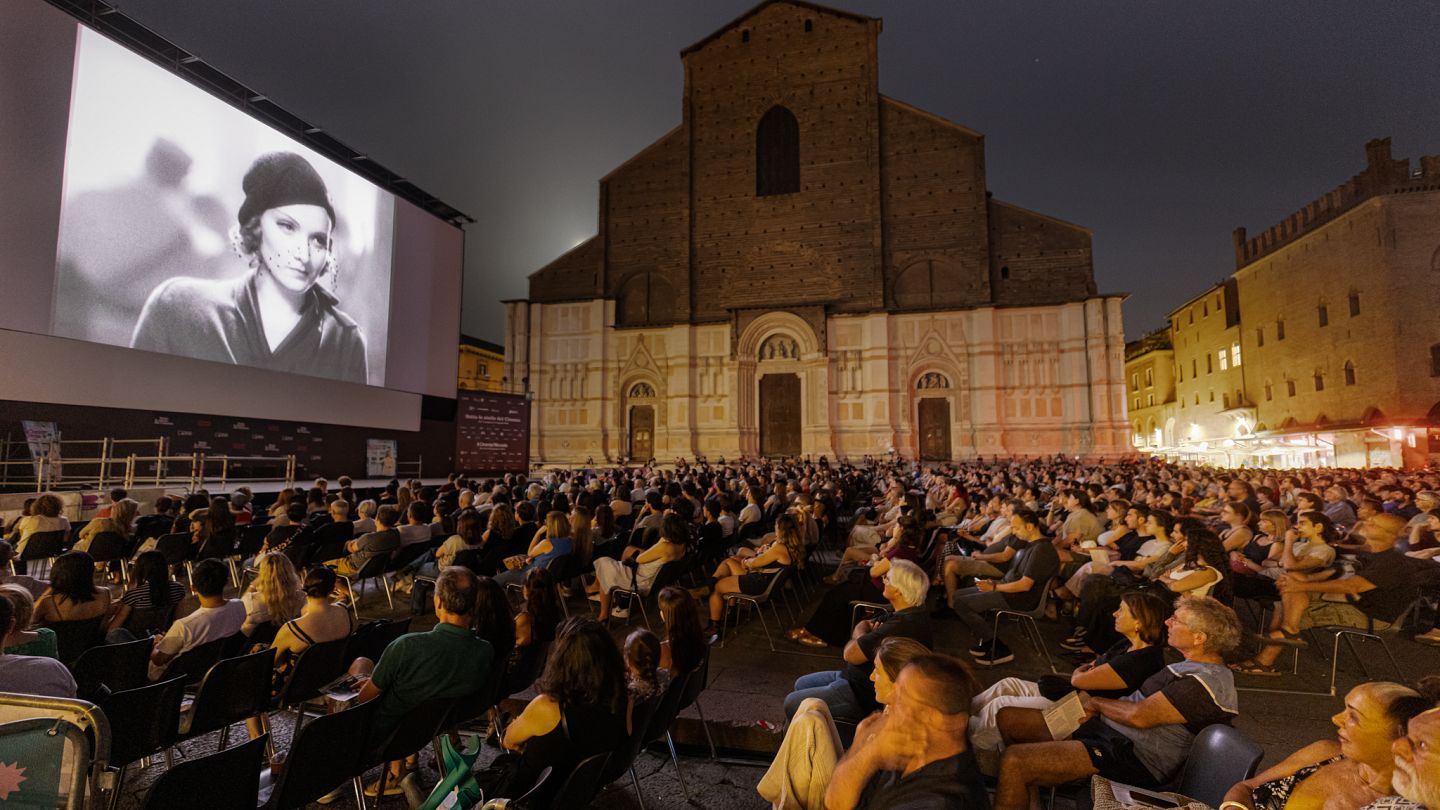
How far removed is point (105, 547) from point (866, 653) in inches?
287

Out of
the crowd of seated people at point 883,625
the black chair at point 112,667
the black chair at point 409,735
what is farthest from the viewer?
the black chair at point 112,667

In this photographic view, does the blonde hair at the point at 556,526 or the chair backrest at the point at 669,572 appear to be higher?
the blonde hair at the point at 556,526

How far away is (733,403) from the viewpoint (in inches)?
1060

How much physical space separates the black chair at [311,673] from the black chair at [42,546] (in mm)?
4753

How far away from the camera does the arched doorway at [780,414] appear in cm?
2692

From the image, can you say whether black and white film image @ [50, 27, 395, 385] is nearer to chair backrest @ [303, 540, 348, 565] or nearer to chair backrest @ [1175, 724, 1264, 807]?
chair backrest @ [303, 540, 348, 565]

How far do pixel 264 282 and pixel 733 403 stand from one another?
16.9 meters

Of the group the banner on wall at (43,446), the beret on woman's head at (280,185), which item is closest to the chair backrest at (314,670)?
the beret on woman's head at (280,185)

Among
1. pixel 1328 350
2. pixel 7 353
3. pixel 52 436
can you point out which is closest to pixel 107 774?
pixel 7 353

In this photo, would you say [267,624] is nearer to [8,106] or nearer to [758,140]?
[8,106]

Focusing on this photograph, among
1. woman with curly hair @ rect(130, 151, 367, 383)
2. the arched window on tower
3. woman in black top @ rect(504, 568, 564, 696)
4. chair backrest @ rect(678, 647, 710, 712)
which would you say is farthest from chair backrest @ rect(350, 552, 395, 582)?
the arched window on tower

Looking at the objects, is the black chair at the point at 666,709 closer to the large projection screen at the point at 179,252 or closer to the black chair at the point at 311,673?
the black chair at the point at 311,673

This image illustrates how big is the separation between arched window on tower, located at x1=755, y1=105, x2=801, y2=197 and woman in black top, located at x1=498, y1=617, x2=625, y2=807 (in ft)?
89.9

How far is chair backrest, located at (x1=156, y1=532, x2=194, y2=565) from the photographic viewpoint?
6.45 m
